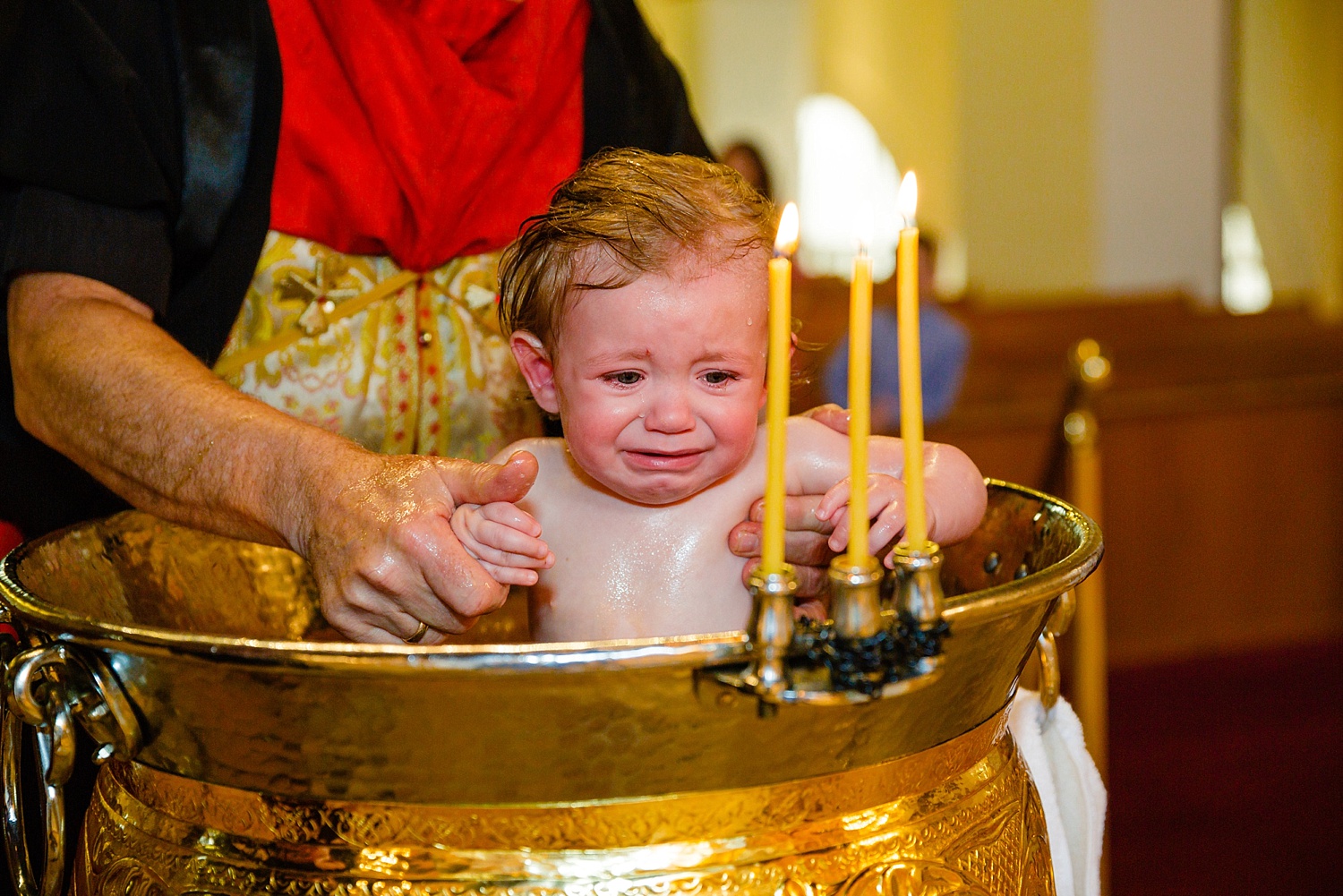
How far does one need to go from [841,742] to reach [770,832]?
2.4 inches

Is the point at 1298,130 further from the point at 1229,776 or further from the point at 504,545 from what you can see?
the point at 504,545

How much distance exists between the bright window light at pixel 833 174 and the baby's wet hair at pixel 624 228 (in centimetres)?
781

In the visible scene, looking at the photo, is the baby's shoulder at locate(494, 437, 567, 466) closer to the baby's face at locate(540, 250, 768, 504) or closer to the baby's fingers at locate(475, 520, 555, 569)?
the baby's face at locate(540, 250, 768, 504)

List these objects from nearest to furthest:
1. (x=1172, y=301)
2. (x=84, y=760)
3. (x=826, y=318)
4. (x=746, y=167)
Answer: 1. (x=84, y=760)
2. (x=746, y=167)
3. (x=826, y=318)
4. (x=1172, y=301)

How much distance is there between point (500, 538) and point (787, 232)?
1.04ft

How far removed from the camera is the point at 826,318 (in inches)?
166

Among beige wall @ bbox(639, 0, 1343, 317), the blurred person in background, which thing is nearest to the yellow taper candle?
the blurred person in background

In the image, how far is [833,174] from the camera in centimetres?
1045

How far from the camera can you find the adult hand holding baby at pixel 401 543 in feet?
2.64

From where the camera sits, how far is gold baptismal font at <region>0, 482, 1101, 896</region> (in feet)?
2.04

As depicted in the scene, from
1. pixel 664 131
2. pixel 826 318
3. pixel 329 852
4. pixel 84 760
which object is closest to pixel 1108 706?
pixel 826 318

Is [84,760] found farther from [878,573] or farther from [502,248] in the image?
[878,573]

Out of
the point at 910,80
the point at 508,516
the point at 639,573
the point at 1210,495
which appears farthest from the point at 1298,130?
the point at 508,516

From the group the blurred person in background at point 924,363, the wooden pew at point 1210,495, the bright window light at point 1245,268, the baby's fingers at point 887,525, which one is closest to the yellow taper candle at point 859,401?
the baby's fingers at point 887,525
